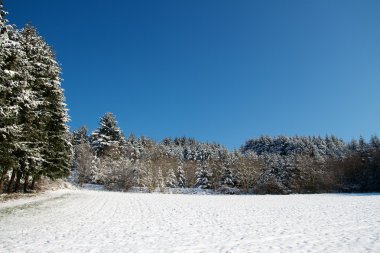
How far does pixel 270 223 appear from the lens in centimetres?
1523

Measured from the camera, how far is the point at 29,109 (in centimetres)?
2286

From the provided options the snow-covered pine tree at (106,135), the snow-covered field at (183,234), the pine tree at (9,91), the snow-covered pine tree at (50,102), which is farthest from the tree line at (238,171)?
the snow-covered field at (183,234)

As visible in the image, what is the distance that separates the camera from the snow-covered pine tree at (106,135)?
80875 mm

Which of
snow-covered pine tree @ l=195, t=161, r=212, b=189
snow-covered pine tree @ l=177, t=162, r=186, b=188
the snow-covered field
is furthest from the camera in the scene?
snow-covered pine tree @ l=177, t=162, r=186, b=188

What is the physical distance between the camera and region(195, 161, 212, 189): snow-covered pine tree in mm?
80938

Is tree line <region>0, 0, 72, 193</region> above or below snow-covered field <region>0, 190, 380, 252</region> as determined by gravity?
above

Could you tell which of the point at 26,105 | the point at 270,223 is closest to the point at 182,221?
the point at 270,223

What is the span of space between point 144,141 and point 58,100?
98039 millimetres

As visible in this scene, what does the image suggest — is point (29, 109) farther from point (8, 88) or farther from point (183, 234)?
point (183, 234)

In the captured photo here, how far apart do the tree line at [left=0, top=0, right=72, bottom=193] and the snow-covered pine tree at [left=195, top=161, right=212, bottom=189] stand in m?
49.0

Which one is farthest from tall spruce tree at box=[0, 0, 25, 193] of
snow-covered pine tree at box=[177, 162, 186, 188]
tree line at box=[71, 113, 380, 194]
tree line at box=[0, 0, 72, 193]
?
snow-covered pine tree at box=[177, 162, 186, 188]

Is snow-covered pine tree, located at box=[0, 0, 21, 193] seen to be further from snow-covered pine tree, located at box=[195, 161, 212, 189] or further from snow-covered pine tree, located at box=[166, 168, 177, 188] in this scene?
snow-covered pine tree, located at box=[195, 161, 212, 189]

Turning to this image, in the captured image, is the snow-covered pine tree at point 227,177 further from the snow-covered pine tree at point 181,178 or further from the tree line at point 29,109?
the tree line at point 29,109

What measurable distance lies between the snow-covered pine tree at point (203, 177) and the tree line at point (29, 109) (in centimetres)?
4902
